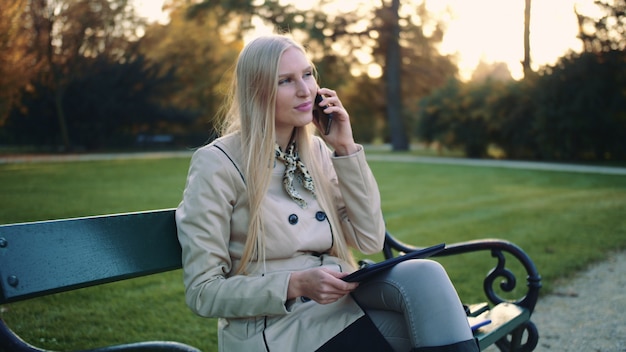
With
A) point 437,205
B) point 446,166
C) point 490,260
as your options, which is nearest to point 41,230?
point 490,260

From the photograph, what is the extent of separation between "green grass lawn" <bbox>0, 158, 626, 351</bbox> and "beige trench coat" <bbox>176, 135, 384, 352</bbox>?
5.41ft

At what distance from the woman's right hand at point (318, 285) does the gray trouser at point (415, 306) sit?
0.18 m

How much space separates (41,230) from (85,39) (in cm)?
2785

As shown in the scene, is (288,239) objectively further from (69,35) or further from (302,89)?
(69,35)

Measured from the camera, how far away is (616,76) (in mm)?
16891

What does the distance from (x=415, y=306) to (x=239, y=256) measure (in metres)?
0.67

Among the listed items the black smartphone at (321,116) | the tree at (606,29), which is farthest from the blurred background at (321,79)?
the black smartphone at (321,116)

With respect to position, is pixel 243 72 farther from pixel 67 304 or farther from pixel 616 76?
pixel 616 76

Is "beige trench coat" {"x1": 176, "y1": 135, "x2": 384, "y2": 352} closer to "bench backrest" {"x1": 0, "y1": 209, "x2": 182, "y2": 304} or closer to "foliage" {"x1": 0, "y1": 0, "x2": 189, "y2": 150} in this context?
"bench backrest" {"x1": 0, "y1": 209, "x2": 182, "y2": 304}

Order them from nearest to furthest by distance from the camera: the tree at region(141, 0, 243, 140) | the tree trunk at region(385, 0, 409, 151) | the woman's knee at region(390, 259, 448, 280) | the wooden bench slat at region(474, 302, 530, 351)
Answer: the woman's knee at region(390, 259, 448, 280) < the wooden bench slat at region(474, 302, 530, 351) < the tree trunk at region(385, 0, 409, 151) < the tree at region(141, 0, 243, 140)

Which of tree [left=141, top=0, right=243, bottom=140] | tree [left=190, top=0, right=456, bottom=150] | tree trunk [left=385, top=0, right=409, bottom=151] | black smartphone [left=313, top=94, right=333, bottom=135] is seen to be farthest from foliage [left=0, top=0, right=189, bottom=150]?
black smartphone [left=313, top=94, right=333, bottom=135]

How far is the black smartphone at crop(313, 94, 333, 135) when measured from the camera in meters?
2.51

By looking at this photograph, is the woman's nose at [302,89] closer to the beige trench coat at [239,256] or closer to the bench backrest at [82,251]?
the beige trench coat at [239,256]

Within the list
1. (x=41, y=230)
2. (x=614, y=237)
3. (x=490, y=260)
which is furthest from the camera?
(x=614, y=237)
